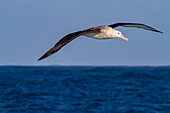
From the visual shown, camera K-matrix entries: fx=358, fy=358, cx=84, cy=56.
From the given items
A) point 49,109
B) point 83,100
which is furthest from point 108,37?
point 83,100

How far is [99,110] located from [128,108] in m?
3.21

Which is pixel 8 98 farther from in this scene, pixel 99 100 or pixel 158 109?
pixel 158 109

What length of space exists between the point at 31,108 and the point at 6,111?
97.9 inches

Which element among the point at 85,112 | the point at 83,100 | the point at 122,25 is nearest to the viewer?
the point at 122,25

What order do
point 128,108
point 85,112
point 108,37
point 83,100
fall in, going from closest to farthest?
point 108,37
point 85,112
point 128,108
point 83,100

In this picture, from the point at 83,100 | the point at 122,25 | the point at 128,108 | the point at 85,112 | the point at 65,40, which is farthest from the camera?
the point at 83,100

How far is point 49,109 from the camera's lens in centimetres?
3347

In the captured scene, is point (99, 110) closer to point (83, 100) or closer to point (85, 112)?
point (85, 112)

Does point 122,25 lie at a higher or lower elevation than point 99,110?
higher

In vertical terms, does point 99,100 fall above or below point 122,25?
below

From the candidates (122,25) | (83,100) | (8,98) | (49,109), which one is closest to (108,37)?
(122,25)

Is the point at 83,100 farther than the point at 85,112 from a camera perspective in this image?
Yes

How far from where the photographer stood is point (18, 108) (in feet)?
113

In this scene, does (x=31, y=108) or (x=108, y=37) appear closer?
(x=108, y=37)
